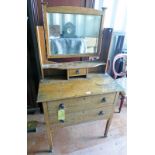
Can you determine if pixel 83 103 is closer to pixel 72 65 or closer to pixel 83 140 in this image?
pixel 72 65

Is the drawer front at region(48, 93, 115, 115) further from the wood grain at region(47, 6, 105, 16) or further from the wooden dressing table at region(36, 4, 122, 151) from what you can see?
the wood grain at region(47, 6, 105, 16)

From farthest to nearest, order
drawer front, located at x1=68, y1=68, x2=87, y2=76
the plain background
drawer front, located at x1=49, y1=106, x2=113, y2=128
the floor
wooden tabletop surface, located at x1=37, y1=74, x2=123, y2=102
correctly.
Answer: the floor < drawer front, located at x1=68, y1=68, x2=87, y2=76 < drawer front, located at x1=49, y1=106, x2=113, y2=128 < wooden tabletop surface, located at x1=37, y1=74, x2=123, y2=102 < the plain background

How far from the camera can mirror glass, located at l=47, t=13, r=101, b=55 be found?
4.13 feet

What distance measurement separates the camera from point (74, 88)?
1275 mm

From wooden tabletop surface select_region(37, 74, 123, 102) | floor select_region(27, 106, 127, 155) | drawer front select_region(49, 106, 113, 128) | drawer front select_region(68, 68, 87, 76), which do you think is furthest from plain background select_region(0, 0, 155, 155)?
floor select_region(27, 106, 127, 155)

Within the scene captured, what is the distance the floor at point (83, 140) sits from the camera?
1.50 metres

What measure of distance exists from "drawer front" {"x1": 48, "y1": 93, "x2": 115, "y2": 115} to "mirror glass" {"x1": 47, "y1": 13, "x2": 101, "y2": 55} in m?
0.48

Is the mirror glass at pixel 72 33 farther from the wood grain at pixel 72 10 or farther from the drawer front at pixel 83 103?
the drawer front at pixel 83 103
